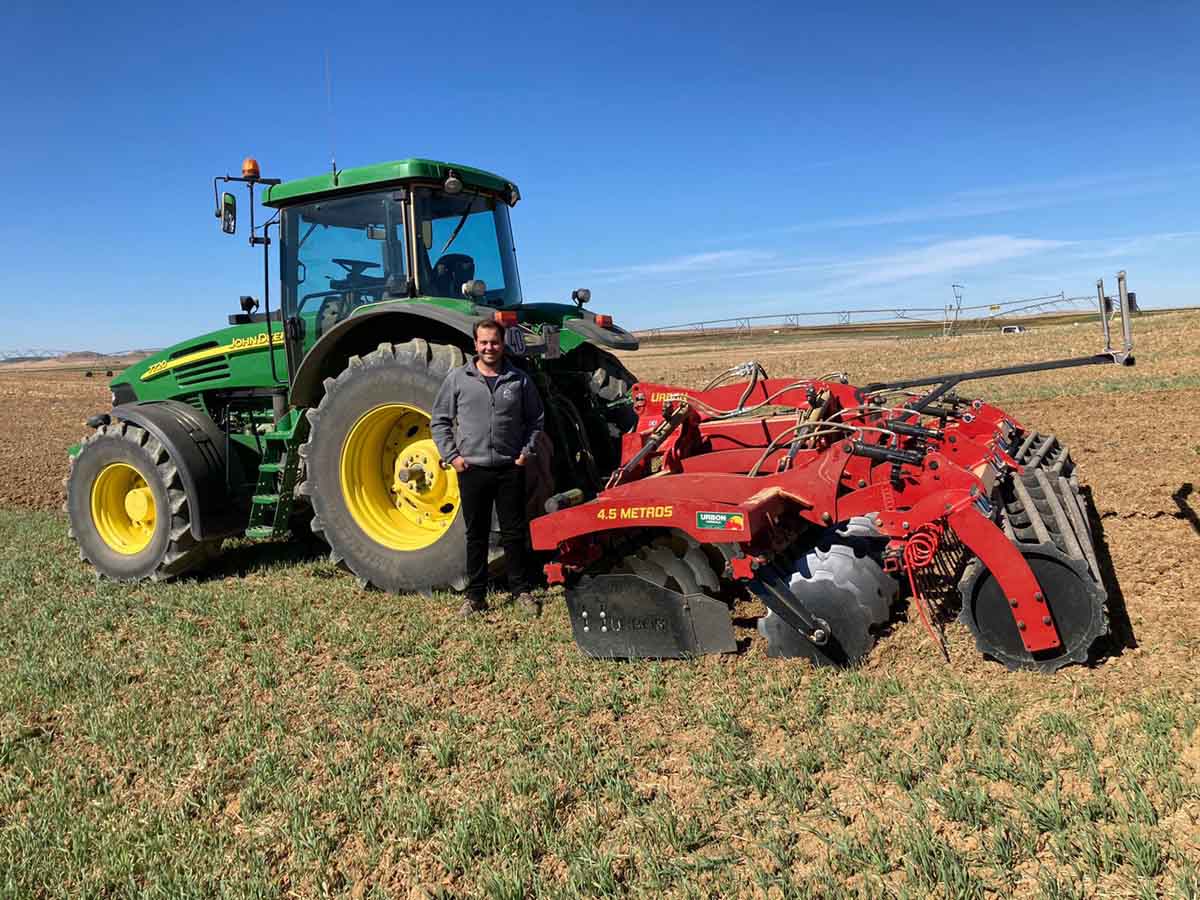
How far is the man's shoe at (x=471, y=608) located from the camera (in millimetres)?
4922

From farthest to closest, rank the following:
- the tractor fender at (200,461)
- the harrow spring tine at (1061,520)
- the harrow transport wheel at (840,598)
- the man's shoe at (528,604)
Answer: the tractor fender at (200,461) < the man's shoe at (528,604) < the harrow transport wheel at (840,598) < the harrow spring tine at (1061,520)

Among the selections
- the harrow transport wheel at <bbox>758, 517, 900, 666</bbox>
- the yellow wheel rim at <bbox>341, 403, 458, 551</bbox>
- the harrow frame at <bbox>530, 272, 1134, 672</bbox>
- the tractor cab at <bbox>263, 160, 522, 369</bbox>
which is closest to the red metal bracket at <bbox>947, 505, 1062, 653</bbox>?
the harrow frame at <bbox>530, 272, 1134, 672</bbox>

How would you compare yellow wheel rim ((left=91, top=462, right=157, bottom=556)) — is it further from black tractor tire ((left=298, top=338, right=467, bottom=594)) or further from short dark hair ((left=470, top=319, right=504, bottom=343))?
short dark hair ((left=470, top=319, right=504, bottom=343))

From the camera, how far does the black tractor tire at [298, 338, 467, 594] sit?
5160mm

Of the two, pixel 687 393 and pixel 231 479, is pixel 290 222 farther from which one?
pixel 687 393

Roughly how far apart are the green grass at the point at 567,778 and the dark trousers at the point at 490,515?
0.43 metres

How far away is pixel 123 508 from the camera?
6793 millimetres

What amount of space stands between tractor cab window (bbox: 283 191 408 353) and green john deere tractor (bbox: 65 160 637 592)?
0.01m

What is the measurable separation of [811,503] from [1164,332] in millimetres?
17591

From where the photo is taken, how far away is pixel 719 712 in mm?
3523

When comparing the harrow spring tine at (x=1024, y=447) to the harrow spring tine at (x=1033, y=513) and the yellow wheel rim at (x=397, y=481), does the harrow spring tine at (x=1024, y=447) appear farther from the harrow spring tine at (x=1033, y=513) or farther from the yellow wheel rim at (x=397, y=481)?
the yellow wheel rim at (x=397, y=481)

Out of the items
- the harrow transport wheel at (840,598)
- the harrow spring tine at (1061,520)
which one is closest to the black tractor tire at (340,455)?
the harrow transport wheel at (840,598)

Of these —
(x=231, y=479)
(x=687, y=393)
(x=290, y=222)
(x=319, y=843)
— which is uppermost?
(x=290, y=222)

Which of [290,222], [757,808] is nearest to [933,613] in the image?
[757,808]
